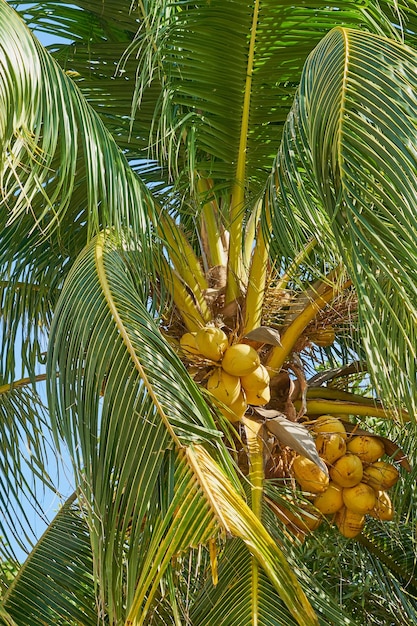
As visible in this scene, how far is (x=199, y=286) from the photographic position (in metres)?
3.51

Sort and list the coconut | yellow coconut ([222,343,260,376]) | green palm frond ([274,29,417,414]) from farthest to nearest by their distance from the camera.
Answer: the coconut
yellow coconut ([222,343,260,376])
green palm frond ([274,29,417,414])

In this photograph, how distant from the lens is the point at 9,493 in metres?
3.60

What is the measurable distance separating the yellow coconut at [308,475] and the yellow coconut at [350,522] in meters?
0.22

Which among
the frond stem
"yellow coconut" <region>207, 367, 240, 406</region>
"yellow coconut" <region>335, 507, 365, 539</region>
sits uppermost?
the frond stem

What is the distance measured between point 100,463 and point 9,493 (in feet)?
3.67

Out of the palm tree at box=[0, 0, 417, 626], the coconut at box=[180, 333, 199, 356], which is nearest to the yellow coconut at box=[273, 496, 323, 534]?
the palm tree at box=[0, 0, 417, 626]

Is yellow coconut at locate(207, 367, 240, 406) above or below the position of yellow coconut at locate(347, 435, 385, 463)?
above

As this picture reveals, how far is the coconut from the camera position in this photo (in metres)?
3.25

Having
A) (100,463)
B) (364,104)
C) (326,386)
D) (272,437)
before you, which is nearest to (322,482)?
(272,437)

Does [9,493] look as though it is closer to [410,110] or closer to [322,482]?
[322,482]

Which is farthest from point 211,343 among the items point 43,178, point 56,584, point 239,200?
point 56,584

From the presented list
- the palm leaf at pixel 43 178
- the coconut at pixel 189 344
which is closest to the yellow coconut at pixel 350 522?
the coconut at pixel 189 344

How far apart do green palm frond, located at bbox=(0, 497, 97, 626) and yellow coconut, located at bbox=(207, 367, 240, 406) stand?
892 mm

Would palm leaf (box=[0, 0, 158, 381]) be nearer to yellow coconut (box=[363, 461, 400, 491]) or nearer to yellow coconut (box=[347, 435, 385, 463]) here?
yellow coconut (box=[347, 435, 385, 463])
